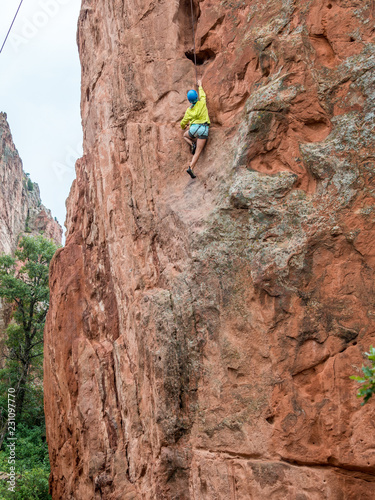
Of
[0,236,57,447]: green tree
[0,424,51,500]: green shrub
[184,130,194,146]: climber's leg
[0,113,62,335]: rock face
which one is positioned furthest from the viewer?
[0,113,62,335]: rock face

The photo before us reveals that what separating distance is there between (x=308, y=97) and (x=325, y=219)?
179cm

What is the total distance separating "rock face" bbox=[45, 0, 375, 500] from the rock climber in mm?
175

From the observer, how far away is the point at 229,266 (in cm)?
686

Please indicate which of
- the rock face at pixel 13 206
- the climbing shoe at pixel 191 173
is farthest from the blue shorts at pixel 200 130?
the rock face at pixel 13 206

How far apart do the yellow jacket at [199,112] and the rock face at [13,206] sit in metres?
20.4

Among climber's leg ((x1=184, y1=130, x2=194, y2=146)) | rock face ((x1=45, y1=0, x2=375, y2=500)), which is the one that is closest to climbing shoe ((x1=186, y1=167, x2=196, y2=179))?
rock face ((x1=45, y1=0, x2=375, y2=500))

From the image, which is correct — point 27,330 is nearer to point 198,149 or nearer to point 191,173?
point 191,173

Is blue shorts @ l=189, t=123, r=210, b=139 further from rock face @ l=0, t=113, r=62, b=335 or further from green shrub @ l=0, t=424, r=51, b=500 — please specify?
rock face @ l=0, t=113, r=62, b=335

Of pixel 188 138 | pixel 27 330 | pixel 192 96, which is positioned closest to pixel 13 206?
pixel 27 330

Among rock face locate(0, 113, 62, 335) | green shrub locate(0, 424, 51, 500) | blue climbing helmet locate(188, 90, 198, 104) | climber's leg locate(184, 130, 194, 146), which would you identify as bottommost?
green shrub locate(0, 424, 51, 500)

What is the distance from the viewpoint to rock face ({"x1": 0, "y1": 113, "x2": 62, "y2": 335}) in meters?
30.9

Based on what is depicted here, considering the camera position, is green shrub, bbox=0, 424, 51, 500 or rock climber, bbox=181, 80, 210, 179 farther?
green shrub, bbox=0, 424, 51, 500

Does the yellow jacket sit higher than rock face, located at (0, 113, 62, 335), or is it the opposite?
rock face, located at (0, 113, 62, 335)

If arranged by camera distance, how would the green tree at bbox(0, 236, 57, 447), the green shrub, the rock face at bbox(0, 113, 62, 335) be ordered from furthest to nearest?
the rock face at bbox(0, 113, 62, 335) → the green tree at bbox(0, 236, 57, 447) → the green shrub
